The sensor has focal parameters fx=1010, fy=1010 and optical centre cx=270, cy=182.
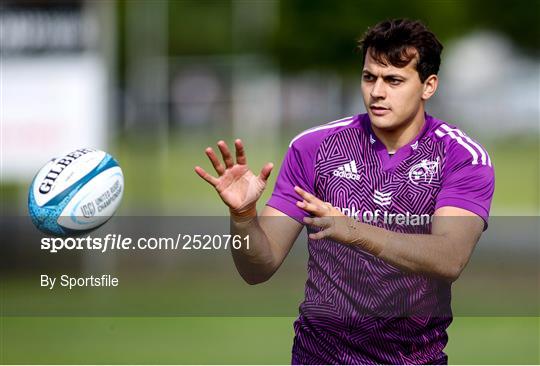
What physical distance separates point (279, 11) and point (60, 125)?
24.8 m

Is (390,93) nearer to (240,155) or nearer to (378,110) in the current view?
(378,110)

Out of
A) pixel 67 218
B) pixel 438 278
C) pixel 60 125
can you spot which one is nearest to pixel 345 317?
pixel 438 278

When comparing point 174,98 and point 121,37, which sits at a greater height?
point 121,37

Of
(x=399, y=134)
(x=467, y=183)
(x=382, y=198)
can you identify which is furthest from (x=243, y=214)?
(x=467, y=183)

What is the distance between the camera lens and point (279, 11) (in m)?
36.4

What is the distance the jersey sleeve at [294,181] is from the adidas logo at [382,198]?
0.34m

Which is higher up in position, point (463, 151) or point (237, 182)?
point (463, 151)

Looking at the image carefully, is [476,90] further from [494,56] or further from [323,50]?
[323,50]

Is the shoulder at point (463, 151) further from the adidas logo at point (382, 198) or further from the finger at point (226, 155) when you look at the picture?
the finger at point (226, 155)

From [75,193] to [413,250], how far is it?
229 cm

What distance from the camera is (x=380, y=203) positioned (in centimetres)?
521

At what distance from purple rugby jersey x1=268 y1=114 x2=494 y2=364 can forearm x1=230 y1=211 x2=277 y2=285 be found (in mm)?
273

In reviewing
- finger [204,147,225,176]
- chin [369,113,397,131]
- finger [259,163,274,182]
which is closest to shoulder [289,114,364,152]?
chin [369,113,397,131]

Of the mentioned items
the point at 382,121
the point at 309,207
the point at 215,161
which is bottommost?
the point at 309,207
